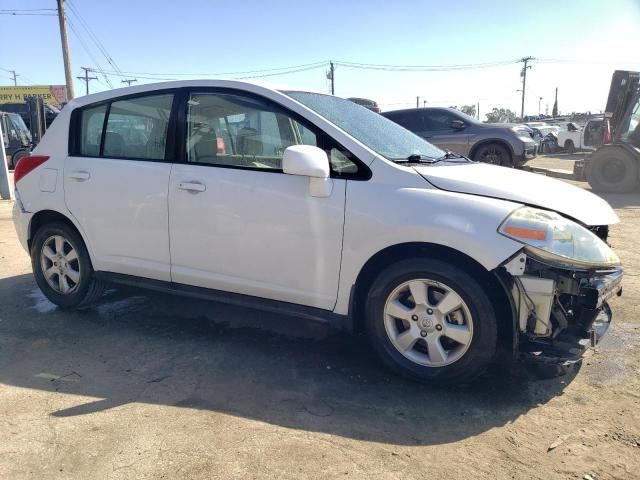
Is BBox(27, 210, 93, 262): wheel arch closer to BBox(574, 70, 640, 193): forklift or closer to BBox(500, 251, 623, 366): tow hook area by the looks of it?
BBox(500, 251, 623, 366): tow hook area

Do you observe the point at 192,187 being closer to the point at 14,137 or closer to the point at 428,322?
the point at 428,322

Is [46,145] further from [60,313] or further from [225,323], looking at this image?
[225,323]

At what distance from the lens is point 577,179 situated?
47.4 ft

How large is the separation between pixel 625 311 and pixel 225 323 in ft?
11.0

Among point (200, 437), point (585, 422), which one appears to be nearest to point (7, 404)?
point (200, 437)

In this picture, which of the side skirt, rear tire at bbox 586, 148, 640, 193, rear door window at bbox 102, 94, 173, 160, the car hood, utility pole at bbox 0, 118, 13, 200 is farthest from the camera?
rear tire at bbox 586, 148, 640, 193

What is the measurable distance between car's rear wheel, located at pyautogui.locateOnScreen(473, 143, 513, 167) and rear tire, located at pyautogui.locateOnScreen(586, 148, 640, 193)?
6.58 ft

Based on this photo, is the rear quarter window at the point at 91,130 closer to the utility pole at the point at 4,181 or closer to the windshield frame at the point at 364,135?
the windshield frame at the point at 364,135

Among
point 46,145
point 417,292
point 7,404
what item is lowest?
point 7,404

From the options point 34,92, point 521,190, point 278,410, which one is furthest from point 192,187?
point 34,92

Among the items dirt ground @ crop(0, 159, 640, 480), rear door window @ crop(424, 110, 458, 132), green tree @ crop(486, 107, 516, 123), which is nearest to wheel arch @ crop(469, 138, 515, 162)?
rear door window @ crop(424, 110, 458, 132)

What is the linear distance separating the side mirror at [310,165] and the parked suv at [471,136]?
9625mm

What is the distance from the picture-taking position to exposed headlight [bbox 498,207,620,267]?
276 centimetres

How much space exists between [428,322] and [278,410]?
999mm
